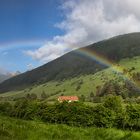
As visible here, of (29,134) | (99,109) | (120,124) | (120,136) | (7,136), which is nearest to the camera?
(7,136)

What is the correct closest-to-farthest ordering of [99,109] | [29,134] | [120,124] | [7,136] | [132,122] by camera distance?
[7,136] < [29,134] < [132,122] < [120,124] < [99,109]

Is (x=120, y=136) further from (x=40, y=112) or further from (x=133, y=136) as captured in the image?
(x=40, y=112)

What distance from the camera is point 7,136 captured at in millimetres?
10641

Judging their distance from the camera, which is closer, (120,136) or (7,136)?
(7,136)

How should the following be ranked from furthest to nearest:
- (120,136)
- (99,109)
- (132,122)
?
(99,109)
(132,122)
(120,136)

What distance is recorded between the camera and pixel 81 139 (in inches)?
497

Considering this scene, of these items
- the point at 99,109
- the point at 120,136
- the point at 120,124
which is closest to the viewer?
the point at 120,136

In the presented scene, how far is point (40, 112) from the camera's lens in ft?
121

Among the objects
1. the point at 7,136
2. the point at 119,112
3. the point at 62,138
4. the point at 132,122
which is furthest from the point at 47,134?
the point at 119,112

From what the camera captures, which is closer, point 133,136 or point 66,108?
point 133,136

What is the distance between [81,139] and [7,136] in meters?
3.19

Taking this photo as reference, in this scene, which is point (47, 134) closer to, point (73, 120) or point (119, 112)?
point (73, 120)

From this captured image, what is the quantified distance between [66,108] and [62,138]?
874 inches

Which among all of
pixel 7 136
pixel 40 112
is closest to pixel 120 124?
pixel 40 112
